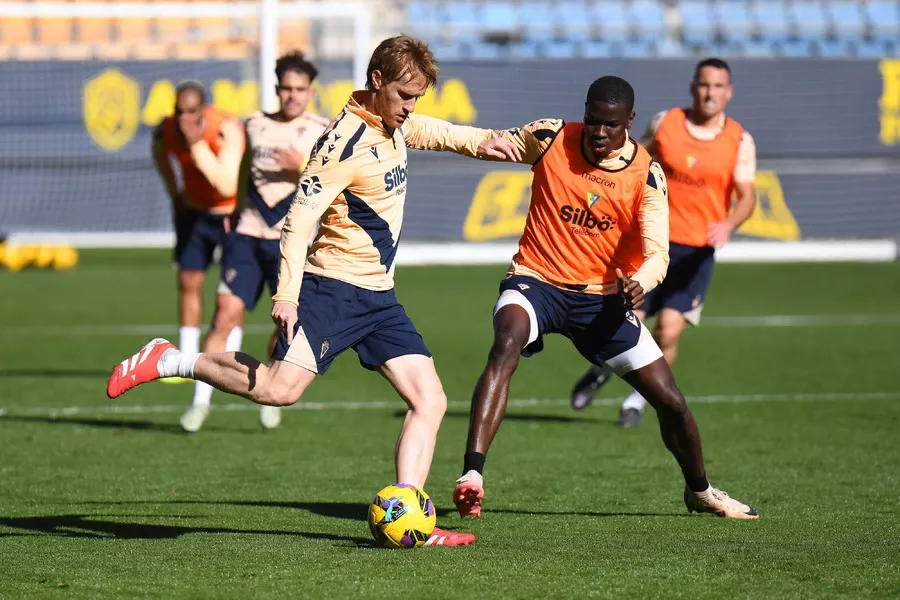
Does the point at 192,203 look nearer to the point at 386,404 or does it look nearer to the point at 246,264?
the point at 246,264

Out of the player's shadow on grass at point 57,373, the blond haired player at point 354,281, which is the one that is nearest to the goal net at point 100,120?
the player's shadow on grass at point 57,373

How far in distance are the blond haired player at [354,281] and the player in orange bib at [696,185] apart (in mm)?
3732

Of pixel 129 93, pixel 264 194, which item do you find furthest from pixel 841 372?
pixel 129 93

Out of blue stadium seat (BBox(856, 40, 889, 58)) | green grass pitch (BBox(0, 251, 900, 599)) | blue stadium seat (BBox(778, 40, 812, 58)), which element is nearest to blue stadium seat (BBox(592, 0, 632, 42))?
blue stadium seat (BBox(778, 40, 812, 58))

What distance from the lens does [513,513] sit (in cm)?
695

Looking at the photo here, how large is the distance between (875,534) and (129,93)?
22.3m

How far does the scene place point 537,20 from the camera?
30188 mm

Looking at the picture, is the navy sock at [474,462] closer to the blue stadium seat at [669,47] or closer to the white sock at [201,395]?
the white sock at [201,395]

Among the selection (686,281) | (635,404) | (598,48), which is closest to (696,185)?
(686,281)

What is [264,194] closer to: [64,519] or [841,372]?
[64,519]

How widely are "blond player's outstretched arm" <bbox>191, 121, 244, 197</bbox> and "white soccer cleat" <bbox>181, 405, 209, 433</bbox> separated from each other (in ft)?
5.61

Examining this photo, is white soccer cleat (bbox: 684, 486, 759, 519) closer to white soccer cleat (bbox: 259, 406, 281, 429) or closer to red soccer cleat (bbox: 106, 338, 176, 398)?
red soccer cleat (bbox: 106, 338, 176, 398)

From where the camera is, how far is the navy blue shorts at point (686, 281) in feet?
31.7

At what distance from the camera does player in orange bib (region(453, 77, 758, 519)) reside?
6539 millimetres
